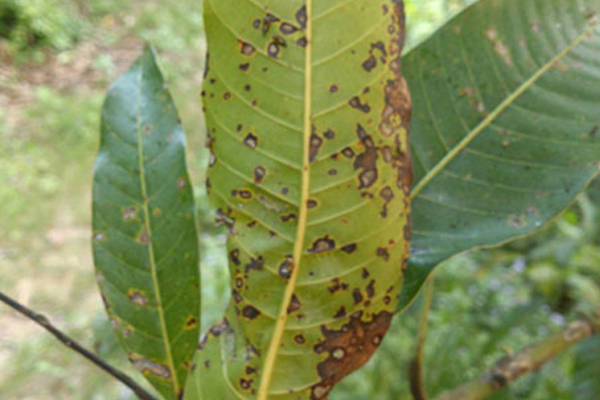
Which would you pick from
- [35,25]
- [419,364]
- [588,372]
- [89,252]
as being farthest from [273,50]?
[35,25]

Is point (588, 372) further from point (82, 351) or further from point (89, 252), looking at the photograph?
point (89, 252)

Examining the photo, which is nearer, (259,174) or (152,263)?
(259,174)

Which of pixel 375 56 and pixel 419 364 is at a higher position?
pixel 375 56

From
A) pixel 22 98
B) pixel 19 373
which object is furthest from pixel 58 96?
pixel 19 373

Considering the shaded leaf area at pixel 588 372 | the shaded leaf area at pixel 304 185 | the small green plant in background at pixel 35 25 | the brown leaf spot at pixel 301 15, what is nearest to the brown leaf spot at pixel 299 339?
the shaded leaf area at pixel 304 185

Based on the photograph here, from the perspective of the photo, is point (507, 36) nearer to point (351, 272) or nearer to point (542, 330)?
point (351, 272)

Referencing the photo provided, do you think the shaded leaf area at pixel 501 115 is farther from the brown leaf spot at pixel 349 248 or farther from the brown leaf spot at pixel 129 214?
the brown leaf spot at pixel 129 214

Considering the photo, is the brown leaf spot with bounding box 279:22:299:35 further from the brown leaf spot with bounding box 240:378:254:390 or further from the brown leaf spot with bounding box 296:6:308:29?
the brown leaf spot with bounding box 240:378:254:390
